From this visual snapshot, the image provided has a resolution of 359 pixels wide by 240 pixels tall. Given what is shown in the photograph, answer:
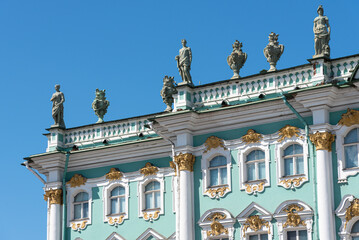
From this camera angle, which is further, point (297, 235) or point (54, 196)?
point (54, 196)

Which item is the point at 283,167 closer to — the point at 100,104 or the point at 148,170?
the point at 148,170

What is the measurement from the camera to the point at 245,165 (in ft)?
132

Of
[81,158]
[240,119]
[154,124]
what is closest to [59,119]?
[81,158]

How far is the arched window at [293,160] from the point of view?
128 ft

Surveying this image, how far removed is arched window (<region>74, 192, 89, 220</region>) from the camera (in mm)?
44656

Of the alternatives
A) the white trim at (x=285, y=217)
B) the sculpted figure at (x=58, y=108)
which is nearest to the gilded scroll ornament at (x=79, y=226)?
the sculpted figure at (x=58, y=108)

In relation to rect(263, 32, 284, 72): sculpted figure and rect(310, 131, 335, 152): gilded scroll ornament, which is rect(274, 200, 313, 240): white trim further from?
rect(263, 32, 284, 72): sculpted figure

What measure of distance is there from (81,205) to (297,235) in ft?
35.3

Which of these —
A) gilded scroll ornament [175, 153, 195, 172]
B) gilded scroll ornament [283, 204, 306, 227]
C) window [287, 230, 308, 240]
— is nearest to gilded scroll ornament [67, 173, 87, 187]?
gilded scroll ornament [175, 153, 195, 172]

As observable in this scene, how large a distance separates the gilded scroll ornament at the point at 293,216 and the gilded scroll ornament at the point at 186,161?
4.61 metres

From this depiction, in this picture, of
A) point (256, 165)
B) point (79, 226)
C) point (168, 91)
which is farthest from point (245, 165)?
point (79, 226)

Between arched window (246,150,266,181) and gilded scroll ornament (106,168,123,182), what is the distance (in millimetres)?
6327

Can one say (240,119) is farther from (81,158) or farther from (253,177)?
(81,158)

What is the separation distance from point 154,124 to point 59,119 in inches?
244
